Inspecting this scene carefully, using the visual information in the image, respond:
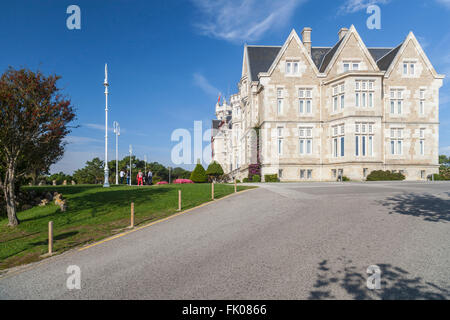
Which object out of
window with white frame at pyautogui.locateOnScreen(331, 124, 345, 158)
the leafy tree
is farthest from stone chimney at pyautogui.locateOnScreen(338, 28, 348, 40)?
the leafy tree

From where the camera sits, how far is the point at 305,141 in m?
30.5

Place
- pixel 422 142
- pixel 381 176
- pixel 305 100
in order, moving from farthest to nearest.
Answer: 1. pixel 305 100
2. pixel 422 142
3. pixel 381 176

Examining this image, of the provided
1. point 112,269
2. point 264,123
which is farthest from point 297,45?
point 112,269

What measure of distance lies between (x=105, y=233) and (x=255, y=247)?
544 cm

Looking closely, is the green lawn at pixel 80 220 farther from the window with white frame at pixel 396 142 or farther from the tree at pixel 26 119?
the window with white frame at pixel 396 142

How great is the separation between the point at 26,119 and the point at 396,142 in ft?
107

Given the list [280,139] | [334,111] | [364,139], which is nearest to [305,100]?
[334,111]

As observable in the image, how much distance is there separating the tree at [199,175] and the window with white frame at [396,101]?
933 inches

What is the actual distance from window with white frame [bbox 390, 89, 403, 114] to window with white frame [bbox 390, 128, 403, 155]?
6.96 feet

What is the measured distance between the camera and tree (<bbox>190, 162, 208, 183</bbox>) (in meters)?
36.6

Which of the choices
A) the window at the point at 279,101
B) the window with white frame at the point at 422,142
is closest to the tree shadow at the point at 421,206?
the window at the point at 279,101

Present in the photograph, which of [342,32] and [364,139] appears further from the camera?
[342,32]

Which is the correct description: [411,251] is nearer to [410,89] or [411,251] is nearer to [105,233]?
[105,233]

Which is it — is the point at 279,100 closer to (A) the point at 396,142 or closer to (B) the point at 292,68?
(B) the point at 292,68
